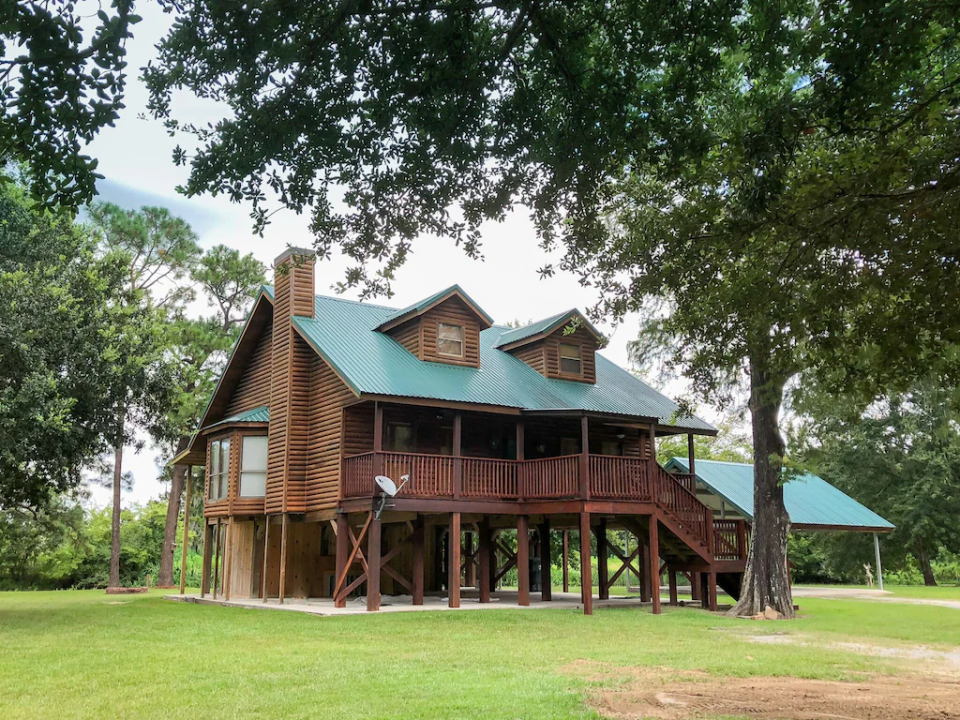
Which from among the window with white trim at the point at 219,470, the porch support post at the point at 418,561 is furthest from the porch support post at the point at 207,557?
→ the porch support post at the point at 418,561

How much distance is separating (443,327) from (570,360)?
14.4 feet

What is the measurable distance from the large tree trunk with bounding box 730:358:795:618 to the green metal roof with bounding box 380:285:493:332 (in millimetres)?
7558

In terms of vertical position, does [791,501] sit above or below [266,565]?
above

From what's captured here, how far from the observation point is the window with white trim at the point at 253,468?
2297 centimetres

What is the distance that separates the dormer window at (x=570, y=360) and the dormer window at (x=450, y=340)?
3518mm

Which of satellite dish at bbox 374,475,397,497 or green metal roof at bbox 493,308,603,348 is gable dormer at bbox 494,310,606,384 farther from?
satellite dish at bbox 374,475,397,497

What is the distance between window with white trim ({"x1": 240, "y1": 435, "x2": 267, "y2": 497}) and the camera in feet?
75.4

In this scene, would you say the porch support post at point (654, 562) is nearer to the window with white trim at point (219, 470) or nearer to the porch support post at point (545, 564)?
the porch support post at point (545, 564)

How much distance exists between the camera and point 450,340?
2317 cm

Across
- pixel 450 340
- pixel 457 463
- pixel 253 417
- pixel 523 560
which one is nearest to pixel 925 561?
pixel 523 560

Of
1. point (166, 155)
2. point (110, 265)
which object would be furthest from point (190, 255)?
point (166, 155)

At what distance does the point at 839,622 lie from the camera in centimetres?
1842

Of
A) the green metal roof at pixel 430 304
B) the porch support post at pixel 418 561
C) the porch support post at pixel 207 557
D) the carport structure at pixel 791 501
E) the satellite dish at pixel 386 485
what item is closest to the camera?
the satellite dish at pixel 386 485

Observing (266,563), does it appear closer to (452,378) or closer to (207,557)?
(207,557)
